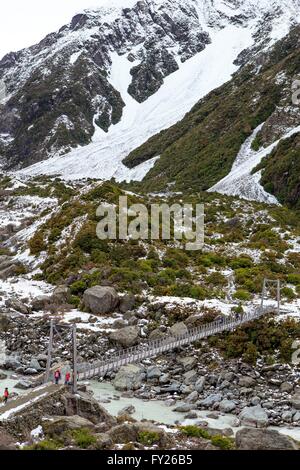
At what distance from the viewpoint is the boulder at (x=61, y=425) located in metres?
15.0

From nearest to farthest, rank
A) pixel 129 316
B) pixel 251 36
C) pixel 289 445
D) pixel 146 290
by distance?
pixel 289 445, pixel 129 316, pixel 146 290, pixel 251 36

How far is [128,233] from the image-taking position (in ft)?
148

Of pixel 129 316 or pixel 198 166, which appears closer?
pixel 129 316

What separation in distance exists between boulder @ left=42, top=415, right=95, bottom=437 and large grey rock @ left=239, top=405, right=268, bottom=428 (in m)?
7.03

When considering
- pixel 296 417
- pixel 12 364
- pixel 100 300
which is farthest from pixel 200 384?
pixel 100 300

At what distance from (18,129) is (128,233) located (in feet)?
399

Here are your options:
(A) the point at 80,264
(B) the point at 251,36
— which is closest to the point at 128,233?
(A) the point at 80,264

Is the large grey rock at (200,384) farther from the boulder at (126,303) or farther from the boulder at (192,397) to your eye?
the boulder at (126,303)

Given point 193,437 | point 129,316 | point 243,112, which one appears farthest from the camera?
point 243,112

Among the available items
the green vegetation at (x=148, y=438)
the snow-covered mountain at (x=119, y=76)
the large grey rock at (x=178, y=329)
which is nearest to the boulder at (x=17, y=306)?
the large grey rock at (x=178, y=329)

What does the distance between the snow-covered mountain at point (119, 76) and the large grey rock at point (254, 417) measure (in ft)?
290

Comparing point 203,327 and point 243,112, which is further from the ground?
point 243,112

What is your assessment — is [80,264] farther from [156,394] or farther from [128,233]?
[156,394]

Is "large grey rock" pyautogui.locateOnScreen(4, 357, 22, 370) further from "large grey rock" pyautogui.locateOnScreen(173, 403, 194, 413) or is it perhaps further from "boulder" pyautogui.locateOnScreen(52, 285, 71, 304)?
"large grey rock" pyautogui.locateOnScreen(173, 403, 194, 413)
